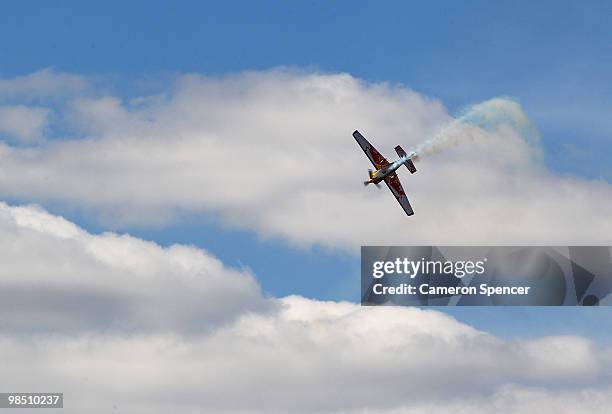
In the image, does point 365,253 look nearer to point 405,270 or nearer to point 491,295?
point 405,270

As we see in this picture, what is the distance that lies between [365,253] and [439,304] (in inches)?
729

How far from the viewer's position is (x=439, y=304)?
197375mm

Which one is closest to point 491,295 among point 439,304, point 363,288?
point 439,304

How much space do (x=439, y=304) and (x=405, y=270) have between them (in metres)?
9.94

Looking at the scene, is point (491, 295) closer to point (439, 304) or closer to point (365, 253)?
point (439, 304)

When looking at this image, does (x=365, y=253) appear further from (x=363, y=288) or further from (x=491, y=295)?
(x=491, y=295)

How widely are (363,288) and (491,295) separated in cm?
2721

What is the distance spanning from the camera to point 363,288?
646 ft

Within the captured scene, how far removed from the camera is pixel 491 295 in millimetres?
199875

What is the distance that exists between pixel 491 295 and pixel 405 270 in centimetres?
1876

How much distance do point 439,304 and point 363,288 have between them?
16.1 m

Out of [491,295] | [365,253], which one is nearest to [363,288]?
[365,253]
